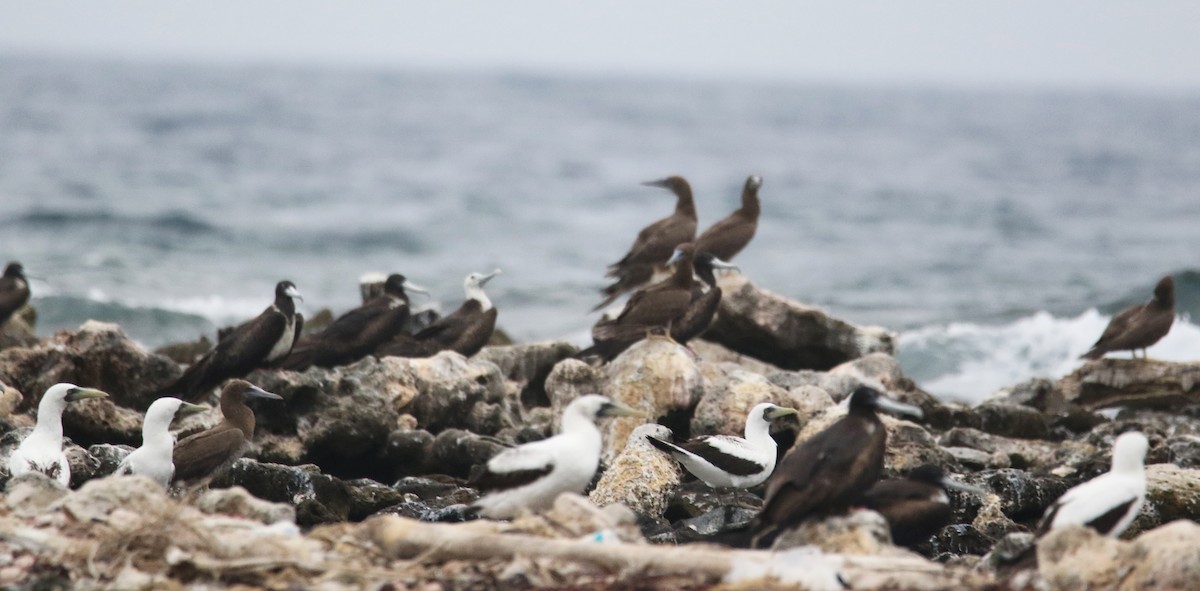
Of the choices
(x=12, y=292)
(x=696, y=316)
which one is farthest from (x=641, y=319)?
(x=12, y=292)

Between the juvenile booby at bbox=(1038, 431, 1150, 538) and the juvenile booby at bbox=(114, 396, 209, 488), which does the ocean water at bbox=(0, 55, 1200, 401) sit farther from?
the juvenile booby at bbox=(114, 396, 209, 488)

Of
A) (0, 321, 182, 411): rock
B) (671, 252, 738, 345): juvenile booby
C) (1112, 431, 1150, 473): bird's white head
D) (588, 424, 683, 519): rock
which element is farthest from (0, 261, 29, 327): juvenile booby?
(1112, 431, 1150, 473): bird's white head

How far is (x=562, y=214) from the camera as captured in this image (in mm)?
36938

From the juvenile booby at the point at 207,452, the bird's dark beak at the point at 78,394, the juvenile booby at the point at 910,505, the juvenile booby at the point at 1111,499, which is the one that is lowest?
the juvenile booby at the point at 207,452

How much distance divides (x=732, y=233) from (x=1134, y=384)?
4134 millimetres

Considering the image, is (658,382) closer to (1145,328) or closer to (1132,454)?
(1132,454)

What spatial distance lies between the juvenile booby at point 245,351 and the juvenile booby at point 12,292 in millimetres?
3739

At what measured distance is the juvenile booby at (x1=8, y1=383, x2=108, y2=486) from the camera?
28.4ft

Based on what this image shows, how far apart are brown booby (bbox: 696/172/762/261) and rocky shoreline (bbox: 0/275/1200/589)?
611 millimetres

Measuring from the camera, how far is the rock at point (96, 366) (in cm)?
1175

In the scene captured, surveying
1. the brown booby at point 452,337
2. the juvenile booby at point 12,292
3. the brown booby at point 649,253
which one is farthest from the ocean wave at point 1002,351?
the juvenile booby at point 12,292

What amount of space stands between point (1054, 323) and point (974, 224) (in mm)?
14231

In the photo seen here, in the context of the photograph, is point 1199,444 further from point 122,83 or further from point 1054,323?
point 122,83

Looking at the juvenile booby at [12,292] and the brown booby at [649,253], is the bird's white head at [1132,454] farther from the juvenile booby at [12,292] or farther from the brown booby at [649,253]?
the juvenile booby at [12,292]
